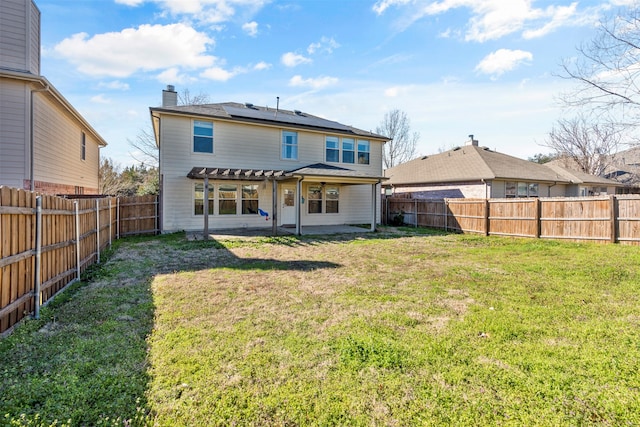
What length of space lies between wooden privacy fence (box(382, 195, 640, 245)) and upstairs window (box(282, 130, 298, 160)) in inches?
298

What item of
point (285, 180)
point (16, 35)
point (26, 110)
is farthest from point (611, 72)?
point (16, 35)

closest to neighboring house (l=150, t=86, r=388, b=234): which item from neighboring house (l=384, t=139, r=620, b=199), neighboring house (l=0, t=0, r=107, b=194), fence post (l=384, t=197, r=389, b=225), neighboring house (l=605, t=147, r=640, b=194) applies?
fence post (l=384, t=197, r=389, b=225)

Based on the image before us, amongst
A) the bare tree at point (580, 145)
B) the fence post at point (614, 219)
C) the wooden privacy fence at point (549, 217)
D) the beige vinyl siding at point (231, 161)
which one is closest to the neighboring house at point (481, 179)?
the bare tree at point (580, 145)

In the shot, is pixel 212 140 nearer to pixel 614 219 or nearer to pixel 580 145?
pixel 614 219

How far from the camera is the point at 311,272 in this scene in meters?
6.61

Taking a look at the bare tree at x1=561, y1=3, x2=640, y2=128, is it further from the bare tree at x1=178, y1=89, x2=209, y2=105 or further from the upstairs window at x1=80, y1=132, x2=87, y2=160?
the bare tree at x1=178, y1=89, x2=209, y2=105

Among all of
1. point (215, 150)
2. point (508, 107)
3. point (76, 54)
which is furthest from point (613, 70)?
point (76, 54)

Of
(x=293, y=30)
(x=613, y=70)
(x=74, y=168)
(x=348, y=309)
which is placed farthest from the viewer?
(x=74, y=168)

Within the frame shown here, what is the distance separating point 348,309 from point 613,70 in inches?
453

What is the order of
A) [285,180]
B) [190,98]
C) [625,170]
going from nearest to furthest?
1. [285,180]
2. [190,98]
3. [625,170]

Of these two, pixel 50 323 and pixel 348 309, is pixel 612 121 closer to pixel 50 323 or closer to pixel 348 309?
pixel 348 309

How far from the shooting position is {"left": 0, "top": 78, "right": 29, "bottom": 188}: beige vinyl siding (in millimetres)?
8469

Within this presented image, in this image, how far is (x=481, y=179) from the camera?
17.8m

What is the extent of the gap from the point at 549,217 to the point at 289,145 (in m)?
11.1
